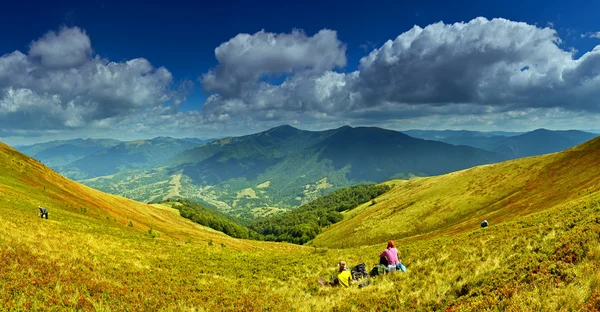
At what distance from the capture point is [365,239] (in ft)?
383

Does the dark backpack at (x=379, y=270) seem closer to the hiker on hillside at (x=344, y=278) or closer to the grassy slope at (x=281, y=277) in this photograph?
the grassy slope at (x=281, y=277)

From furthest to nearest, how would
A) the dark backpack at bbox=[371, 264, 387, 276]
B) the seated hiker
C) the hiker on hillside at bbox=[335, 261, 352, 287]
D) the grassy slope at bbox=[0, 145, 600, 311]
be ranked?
the seated hiker < the dark backpack at bbox=[371, 264, 387, 276] < the hiker on hillside at bbox=[335, 261, 352, 287] < the grassy slope at bbox=[0, 145, 600, 311]

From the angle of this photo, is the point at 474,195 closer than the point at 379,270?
No

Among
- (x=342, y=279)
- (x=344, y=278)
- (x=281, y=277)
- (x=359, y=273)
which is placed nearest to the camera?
(x=342, y=279)

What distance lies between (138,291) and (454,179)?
6361 inches

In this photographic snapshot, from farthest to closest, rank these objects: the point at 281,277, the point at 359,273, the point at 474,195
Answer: the point at 474,195, the point at 281,277, the point at 359,273

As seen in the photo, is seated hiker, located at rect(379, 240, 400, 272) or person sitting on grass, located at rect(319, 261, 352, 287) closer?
person sitting on grass, located at rect(319, 261, 352, 287)

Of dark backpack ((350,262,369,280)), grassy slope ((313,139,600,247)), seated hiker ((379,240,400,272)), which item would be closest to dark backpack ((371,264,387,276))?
seated hiker ((379,240,400,272))

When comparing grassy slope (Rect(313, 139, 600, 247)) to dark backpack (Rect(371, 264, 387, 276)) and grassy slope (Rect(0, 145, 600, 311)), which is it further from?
dark backpack (Rect(371, 264, 387, 276))

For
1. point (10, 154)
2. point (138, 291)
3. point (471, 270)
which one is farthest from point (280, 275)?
point (10, 154)

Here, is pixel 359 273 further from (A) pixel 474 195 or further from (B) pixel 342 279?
(A) pixel 474 195

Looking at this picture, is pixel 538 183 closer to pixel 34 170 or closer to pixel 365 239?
pixel 365 239

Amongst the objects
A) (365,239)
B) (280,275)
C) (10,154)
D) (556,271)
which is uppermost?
(10,154)

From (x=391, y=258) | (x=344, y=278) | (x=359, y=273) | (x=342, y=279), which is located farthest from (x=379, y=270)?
(x=342, y=279)
